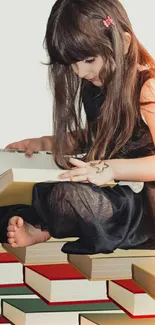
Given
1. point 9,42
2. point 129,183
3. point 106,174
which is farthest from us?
point 9,42

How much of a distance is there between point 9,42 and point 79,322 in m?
0.50

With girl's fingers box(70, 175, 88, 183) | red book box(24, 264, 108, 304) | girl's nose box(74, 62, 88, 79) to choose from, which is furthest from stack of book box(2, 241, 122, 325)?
girl's nose box(74, 62, 88, 79)

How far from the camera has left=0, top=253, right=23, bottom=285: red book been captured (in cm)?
87

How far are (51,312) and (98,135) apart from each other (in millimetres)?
243

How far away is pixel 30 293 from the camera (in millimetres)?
864

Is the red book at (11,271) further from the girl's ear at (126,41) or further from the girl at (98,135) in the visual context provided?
the girl's ear at (126,41)

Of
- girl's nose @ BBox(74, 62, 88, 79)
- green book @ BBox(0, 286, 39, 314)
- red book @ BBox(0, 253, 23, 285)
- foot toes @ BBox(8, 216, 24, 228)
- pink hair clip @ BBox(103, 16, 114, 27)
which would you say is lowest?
green book @ BBox(0, 286, 39, 314)

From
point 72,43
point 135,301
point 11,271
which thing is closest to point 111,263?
point 135,301

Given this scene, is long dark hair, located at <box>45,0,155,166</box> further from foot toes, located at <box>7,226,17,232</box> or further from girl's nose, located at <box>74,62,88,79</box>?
foot toes, located at <box>7,226,17,232</box>

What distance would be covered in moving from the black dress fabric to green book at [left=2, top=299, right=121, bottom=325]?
8cm

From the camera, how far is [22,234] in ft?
2.62

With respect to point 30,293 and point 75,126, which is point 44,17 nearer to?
point 75,126

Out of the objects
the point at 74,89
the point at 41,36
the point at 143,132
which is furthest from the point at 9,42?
the point at 143,132

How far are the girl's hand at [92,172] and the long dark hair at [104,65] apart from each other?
103 millimetres
